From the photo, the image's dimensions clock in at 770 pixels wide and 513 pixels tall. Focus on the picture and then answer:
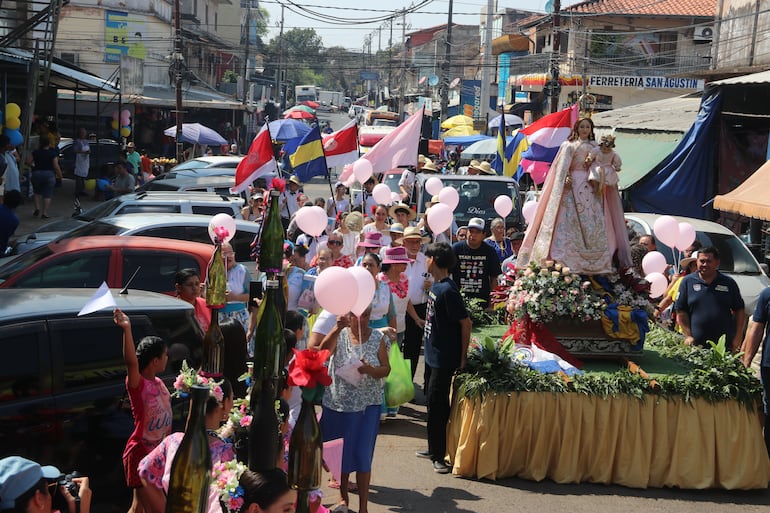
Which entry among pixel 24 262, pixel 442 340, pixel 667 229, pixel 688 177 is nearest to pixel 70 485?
pixel 442 340

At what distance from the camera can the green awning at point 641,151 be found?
20781 millimetres

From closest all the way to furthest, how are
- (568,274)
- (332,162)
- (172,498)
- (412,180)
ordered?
(172,498) < (568,274) < (332,162) < (412,180)

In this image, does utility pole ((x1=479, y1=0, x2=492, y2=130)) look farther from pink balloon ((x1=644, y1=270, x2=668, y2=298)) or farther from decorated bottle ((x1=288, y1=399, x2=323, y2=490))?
decorated bottle ((x1=288, y1=399, x2=323, y2=490))

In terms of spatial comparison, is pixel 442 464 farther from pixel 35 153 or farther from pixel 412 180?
pixel 35 153

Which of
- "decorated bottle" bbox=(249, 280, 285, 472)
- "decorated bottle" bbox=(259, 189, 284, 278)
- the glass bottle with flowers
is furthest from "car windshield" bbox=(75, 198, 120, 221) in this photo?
the glass bottle with flowers

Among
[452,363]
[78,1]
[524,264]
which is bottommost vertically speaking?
[452,363]

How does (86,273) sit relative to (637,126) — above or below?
below

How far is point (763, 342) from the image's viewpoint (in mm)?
8336

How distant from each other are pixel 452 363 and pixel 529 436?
2.90ft

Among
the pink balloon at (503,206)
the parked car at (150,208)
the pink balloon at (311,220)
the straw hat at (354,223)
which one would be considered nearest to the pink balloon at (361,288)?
the pink balloon at (311,220)

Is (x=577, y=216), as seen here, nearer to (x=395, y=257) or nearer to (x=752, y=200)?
(x=395, y=257)

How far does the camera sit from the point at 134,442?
18.1 ft

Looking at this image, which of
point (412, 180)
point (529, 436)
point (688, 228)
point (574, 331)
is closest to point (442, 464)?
point (529, 436)

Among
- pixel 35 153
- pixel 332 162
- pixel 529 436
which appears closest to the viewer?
pixel 529 436
